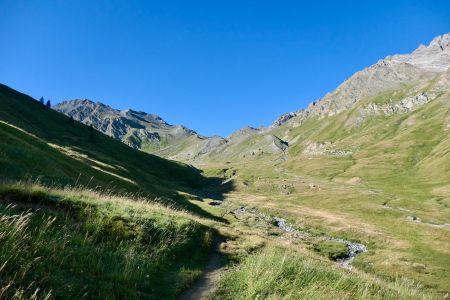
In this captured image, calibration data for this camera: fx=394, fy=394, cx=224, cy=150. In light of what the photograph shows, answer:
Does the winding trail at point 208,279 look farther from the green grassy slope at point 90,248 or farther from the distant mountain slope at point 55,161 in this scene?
the distant mountain slope at point 55,161

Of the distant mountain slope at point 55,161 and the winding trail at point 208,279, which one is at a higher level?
the distant mountain slope at point 55,161

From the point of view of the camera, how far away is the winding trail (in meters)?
15.5

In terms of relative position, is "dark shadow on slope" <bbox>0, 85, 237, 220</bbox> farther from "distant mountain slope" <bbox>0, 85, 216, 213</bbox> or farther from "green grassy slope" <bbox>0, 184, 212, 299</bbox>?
"green grassy slope" <bbox>0, 184, 212, 299</bbox>

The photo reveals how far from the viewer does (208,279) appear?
59.1 feet

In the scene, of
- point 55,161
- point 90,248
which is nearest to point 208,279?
point 90,248

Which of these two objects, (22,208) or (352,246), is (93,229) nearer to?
(22,208)

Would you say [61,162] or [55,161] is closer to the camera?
[55,161]

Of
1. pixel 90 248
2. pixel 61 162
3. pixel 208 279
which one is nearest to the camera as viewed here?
pixel 90 248

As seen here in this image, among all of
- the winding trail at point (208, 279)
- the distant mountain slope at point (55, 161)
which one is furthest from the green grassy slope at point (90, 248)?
the distant mountain slope at point (55, 161)

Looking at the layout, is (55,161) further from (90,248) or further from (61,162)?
(90,248)

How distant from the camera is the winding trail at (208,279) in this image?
15492 mm

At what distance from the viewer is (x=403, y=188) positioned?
641ft

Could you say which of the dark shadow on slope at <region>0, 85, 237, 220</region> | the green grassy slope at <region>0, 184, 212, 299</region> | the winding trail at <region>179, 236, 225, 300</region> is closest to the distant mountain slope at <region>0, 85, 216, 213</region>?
the dark shadow on slope at <region>0, 85, 237, 220</region>

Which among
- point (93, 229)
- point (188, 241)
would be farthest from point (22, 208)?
point (188, 241)
